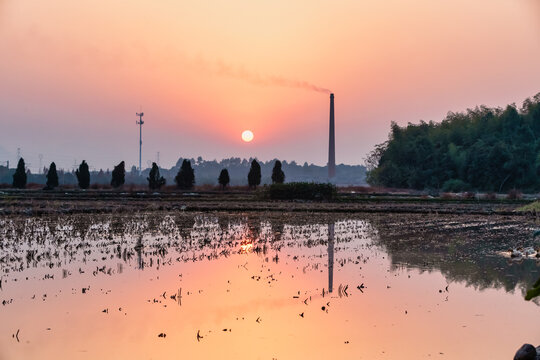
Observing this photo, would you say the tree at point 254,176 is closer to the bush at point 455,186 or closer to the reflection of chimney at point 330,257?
the bush at point 455,186

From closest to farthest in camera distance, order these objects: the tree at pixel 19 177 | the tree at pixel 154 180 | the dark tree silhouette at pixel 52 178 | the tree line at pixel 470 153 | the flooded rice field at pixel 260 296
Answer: the flooded rice field at pixel 260 296 → the dark tree silhouette at pixel 52 178 → the tree at pixel 19 177 → the tree at pixel 154 180 → the tree line at pixel 470 153

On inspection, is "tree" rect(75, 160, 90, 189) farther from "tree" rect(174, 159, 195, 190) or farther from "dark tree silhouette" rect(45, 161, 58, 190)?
"tree" rect(174, 159, 195, 190)

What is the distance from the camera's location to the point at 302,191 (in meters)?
49.0

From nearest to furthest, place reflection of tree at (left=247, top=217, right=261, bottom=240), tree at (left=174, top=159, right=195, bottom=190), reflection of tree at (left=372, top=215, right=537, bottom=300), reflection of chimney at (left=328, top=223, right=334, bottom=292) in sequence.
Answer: reflection of chimney at (left=328, top=223, right=334, bottom=292)
reflection of tree at (left=372, top=215, right=537, bottom=300)
reflection of tree at (left=247, top=217, right=261, bottom=240)
tree at (left=174, top=159, right=195, bottom=190)

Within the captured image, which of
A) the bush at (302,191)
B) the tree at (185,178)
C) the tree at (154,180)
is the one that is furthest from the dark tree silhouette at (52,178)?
the bush at (302,191)

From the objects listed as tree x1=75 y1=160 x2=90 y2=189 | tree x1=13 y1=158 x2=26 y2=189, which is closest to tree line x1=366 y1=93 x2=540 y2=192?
tree x1=75 y1=160 x2=90 y2=189

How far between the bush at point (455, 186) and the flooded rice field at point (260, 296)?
160 feet

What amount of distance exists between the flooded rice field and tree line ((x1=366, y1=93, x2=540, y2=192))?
1954 inches

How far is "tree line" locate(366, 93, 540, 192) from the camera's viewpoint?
2694 inches

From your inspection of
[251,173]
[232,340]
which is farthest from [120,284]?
[251,173]

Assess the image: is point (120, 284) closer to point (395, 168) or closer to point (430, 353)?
point (430, 353)

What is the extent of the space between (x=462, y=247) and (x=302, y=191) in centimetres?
2970

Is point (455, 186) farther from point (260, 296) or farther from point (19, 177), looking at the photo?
point (260, 296)

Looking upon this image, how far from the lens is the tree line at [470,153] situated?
6844cm
